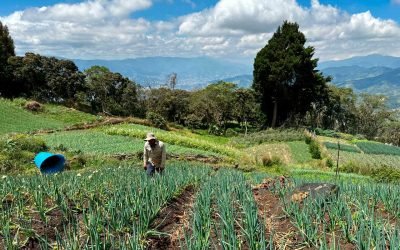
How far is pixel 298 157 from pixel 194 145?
7560mm

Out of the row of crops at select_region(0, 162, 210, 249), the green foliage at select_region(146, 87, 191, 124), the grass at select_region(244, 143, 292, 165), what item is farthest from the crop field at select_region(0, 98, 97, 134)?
A: the row of crops at select_region(0, 162, 210, 249)

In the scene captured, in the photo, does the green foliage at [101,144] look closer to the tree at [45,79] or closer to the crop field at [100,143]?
the crop field at [100,143]

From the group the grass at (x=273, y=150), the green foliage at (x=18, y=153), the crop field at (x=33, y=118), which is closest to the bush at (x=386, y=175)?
the grass at (x=273, y=150)

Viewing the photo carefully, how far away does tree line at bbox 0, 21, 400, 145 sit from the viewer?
45062mm

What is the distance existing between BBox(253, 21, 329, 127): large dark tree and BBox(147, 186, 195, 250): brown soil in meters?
40.5

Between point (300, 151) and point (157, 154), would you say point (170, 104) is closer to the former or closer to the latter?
point (300, 151)

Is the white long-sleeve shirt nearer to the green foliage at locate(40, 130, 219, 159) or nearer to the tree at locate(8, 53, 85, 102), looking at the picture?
the green foliage at locate(40, 130, 219, 159)

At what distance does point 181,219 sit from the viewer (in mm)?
5605

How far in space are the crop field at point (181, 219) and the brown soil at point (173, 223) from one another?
0.02 metres

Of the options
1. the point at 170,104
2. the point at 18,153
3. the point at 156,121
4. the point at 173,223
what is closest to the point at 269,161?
the point at 18,153

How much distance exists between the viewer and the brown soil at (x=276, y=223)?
4.21 m

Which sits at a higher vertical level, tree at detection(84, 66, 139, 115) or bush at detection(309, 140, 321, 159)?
tree at detection(84, 66, 139, 115)

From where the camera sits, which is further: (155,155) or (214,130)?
(214,130)

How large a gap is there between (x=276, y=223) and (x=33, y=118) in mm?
32963
